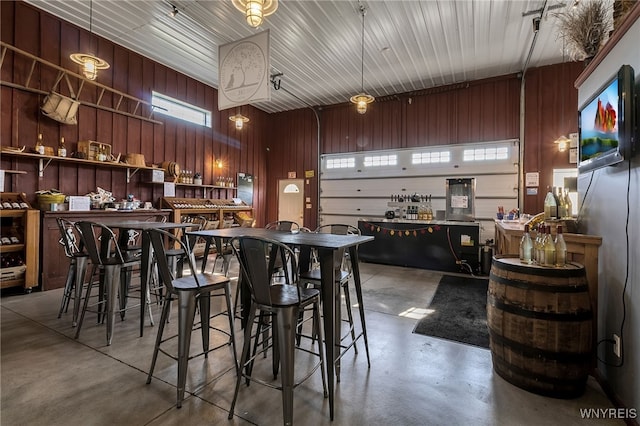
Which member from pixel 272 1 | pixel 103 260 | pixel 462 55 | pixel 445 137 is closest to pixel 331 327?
pixel 103 260

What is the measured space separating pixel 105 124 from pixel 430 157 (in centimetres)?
684

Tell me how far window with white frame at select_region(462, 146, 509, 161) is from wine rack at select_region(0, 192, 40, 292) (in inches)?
310

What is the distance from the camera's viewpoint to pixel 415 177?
7457mm

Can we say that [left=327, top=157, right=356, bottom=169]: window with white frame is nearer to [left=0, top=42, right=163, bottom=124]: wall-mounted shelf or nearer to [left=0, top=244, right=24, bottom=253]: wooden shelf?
[left=0, top=42, right=163, bottom=124]: wall-mounted shelf

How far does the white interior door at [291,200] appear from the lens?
29.9 ft

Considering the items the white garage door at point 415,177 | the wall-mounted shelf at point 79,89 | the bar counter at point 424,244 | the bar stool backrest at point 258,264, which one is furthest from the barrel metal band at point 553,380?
the wall-mounted shelf at point 79,89

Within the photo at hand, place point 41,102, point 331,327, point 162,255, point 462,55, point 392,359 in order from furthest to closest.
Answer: point 462,55 < point 41,102 < point 392,359 < point 162,255 < point 331,327

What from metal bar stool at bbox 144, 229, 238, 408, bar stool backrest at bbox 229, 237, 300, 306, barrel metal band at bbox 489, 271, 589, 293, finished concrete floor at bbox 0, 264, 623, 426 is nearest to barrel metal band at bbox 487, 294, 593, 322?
barrel metal band at bbox 489, 271, 589, 293

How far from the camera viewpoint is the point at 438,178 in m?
7.19

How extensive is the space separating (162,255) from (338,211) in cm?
668

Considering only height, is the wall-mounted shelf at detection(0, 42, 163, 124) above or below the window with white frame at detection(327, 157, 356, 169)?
above

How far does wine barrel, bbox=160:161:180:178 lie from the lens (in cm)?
620

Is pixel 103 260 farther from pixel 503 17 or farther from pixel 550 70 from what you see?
pixel 550 70

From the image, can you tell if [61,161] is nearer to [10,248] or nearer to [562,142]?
[10,248]
